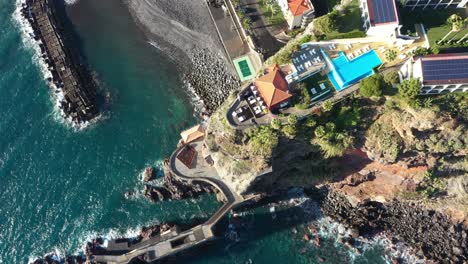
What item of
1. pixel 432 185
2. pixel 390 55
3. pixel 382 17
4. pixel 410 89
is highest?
pixel 382 17

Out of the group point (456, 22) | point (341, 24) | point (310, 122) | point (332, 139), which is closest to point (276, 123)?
point (310, 122)

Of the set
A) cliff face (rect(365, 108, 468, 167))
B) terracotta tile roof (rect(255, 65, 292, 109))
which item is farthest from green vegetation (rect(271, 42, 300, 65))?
cliff face (rect(365, 108, 468, 167))

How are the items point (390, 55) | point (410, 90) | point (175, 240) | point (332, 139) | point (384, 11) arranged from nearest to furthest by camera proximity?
point (410, 90) < point (390, 55) < point (384, 11) < point (332, 139) < point (175, 240)

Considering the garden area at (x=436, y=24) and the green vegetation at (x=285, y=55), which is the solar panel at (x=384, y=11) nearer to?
the garden area at (x=436, y=24)

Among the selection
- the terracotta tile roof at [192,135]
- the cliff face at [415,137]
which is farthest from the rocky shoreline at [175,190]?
the cliff face at [415,137]

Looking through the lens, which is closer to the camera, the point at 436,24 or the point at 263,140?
the point at 263,140

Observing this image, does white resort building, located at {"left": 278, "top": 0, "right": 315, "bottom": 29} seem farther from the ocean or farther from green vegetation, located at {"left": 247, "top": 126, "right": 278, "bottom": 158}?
the ocean

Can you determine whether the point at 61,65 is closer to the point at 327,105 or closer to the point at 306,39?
the point at 306,39
